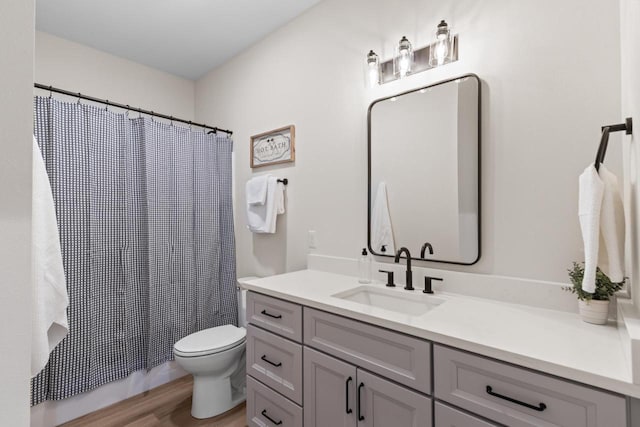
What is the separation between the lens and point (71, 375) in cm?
188

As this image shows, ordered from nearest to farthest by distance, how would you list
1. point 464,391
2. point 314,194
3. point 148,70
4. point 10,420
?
point 10,420 < point 464,391 < point 314,194 < point 148,70

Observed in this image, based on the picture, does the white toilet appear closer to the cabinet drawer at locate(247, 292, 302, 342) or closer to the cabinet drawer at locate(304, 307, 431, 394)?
the cabinet drawer at locate(247, 292, 302, 342)

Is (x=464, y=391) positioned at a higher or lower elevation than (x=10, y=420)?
lower

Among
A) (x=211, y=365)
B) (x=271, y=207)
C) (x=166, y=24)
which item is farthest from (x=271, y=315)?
(x=166, y=24)

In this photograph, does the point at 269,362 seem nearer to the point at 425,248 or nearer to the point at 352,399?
the point at 352,399

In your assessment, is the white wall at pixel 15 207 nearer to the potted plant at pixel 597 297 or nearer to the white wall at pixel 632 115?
the white wall at pixel 632 115

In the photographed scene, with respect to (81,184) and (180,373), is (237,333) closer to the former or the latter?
(180,373)

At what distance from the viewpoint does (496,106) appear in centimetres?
136

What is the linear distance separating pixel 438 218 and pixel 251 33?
80.1 inches

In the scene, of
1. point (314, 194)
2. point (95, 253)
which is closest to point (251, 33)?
point (314, 194)

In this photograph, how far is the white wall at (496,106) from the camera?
3.87 feet

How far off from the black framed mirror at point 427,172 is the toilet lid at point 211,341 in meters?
1.13

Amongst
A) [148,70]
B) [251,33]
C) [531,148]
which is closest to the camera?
[531,148]

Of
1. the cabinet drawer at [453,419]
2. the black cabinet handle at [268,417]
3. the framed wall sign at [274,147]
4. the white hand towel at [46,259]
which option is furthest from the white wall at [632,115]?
the white hand towel at [46,259]
